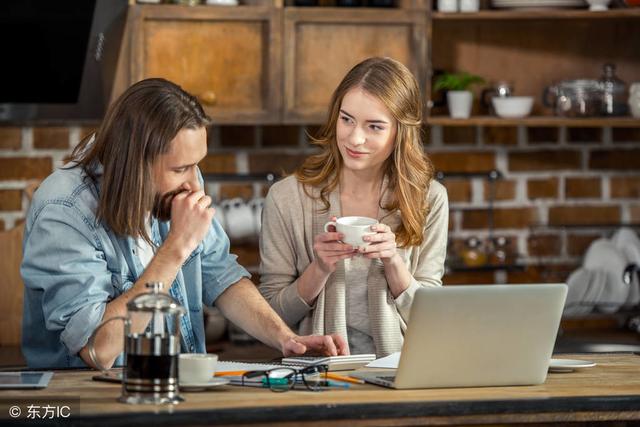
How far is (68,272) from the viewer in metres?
2.30

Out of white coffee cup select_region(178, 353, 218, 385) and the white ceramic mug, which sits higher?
the white ceramic mug

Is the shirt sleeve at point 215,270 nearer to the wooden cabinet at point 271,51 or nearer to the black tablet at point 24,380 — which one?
the black tablet at point 24,380

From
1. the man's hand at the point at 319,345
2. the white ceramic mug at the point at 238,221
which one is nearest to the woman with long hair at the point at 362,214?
the man's hand at the point at 319,345

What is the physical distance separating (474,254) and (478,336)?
2020 millimetres

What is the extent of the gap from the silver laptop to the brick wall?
1948 millimetres

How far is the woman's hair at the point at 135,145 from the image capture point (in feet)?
7.67

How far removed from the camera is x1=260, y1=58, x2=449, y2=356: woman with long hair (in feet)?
9.10

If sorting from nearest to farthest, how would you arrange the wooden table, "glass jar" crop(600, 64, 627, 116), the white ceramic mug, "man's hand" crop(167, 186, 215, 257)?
1. the wooden table
2. "man's hand" crop(167, 186, 215, 257)
3. the white ceramic mug
4. "glass jar" crop(600, 64, 627, 116)

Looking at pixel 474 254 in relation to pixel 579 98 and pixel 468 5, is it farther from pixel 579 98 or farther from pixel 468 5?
pixel 468 5

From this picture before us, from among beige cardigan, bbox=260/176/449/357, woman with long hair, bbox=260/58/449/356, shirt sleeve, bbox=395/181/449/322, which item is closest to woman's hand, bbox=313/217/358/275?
woman with long hair, bbox=260/58/449/356

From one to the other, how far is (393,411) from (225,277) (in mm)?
892

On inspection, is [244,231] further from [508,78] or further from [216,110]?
[508,78]

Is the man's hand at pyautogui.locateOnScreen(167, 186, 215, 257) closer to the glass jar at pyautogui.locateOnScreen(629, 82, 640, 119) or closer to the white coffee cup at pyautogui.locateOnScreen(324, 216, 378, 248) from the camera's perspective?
the white coffee cup at pyautogui.locateOnScreen(324, 216, 378, 248)

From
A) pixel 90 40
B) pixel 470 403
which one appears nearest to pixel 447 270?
pixel 90 40
